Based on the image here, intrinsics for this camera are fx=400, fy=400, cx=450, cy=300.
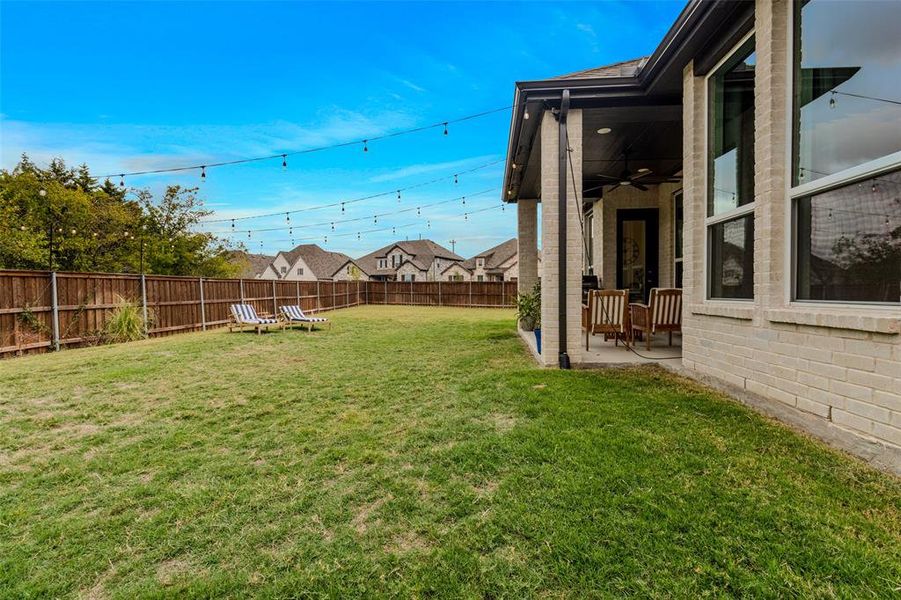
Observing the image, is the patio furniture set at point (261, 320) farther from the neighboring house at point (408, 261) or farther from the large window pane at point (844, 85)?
the neighboring house at point (408, 261)

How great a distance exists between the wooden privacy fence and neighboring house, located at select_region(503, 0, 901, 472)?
31.6 ft

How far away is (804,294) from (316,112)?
565 inches

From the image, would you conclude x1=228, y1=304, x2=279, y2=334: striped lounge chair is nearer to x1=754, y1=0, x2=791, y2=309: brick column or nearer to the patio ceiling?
the patio ceiling

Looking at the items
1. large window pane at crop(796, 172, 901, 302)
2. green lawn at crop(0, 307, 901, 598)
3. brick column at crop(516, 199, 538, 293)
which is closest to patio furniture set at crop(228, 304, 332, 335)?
brick column at crop(516, 199, 538, 293)

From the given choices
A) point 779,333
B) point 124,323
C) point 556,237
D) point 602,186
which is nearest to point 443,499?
point 779,333

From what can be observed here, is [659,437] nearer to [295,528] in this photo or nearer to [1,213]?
[295,528]

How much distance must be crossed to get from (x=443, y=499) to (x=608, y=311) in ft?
15.0

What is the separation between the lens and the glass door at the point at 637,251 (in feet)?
29.1

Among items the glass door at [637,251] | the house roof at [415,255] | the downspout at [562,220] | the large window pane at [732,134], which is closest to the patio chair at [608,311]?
the downspout at [562,220]

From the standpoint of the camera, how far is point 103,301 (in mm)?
9117

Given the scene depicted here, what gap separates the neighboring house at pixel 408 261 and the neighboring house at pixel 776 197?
132 ft

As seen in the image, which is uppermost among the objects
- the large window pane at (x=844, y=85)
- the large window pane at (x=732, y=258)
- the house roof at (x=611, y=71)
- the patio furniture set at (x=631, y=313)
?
the house roof at (x=611, y=71)

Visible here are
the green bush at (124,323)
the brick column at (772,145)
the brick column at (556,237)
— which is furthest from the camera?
the green bush at (124,323)

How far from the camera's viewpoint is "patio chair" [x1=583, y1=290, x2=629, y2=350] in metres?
5.96
